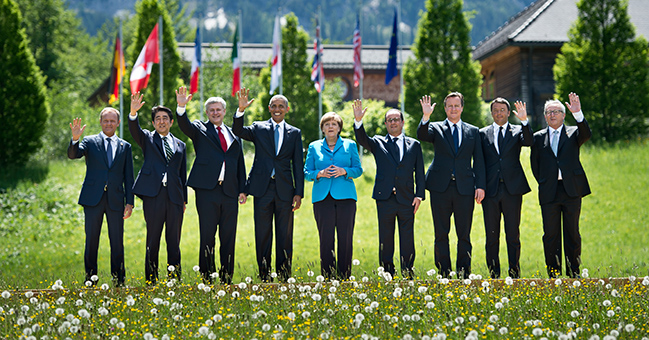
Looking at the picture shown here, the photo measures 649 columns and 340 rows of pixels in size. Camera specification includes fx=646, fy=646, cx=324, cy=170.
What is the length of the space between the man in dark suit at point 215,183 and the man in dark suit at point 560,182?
3.60 meters

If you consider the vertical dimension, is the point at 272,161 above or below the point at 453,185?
above

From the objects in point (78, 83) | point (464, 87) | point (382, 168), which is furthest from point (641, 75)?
point (78, 83)

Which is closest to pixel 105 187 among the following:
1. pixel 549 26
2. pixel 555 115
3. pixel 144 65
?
pixel 555 115

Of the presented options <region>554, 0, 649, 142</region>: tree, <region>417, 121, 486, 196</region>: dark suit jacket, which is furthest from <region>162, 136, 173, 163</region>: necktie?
<region>554, 0, 649, 142</region>: tree

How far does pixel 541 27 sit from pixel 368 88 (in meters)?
10.5

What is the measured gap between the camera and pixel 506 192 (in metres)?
7.62

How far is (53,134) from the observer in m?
23.6

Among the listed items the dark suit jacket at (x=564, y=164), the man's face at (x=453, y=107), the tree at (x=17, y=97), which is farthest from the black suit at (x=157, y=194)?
the tree at (x=17, y=97)

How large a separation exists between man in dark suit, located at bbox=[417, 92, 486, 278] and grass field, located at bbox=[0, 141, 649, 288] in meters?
2.55

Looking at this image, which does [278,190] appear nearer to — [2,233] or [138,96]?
[138,96]

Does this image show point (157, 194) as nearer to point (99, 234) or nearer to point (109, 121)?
point (99, 234)

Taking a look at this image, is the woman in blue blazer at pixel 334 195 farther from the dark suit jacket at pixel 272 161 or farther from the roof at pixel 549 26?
the roof at pixel 549 26

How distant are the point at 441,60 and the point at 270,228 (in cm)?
1532

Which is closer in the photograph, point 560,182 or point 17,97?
point 560,182
